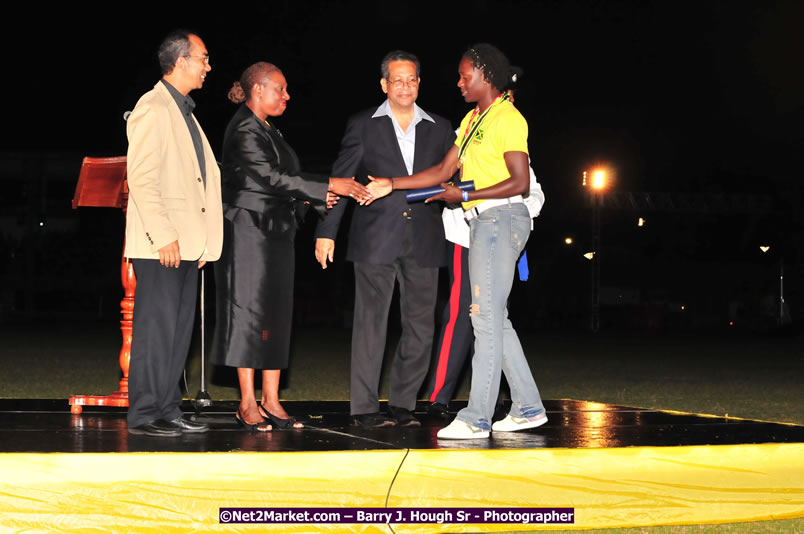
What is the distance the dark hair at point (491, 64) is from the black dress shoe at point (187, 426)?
2.14 m

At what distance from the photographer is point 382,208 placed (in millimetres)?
5223

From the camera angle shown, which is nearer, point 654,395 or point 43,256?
point 654,395

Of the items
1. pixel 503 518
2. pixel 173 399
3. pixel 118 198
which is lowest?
pixel 503 518

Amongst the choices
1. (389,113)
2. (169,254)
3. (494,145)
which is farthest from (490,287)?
(169,254)

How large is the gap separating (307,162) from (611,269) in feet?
78.8

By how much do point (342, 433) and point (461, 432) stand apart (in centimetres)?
56

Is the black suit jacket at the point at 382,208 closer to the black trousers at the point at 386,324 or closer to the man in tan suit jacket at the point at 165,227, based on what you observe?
the black trousers at the point at 386,324

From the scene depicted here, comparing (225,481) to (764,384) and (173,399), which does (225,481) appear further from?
(764,384)

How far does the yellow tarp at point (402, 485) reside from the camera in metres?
3.82

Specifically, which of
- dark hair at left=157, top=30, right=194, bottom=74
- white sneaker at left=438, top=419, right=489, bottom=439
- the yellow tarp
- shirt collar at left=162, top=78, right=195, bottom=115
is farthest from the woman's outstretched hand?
the yellow tarp

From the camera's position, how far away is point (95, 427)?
488 centimetres

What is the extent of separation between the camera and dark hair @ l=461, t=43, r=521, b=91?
4.81 metres

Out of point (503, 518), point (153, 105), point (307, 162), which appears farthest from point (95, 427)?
point (307, 162)

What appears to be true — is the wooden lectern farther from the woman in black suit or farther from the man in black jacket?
→ the man in black jacket
